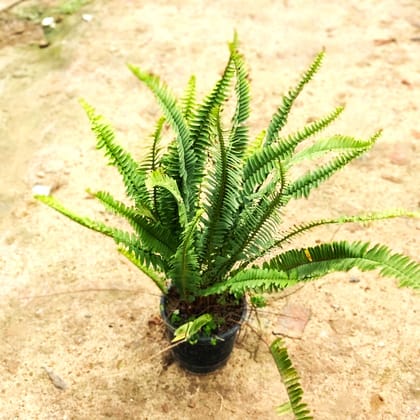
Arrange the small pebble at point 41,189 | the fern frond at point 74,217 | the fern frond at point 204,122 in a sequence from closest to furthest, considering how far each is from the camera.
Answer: the fern frond at point 74,217
the fern frond at point 204,122
the small pebble at point 41,189

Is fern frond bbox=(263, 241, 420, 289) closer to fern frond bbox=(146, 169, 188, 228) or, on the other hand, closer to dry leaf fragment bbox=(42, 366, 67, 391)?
fern frond bbox=(146, 169, 188, 228)

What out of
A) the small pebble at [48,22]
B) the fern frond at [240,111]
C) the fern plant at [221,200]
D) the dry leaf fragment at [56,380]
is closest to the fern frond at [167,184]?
the fern plant at [221,200]

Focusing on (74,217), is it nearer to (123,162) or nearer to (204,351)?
(123,162)

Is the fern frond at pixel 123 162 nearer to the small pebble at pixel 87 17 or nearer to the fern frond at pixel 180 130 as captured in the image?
the fern frond at pixel 180 130

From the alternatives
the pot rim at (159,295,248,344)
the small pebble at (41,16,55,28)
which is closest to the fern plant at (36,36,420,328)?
the pot rim at (159,295,248,344)

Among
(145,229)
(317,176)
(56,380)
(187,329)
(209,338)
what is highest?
(317,176)

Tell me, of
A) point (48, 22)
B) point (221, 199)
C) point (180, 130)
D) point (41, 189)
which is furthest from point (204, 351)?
point (48, 22)

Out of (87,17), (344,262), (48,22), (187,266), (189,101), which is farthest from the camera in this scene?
(87,17)

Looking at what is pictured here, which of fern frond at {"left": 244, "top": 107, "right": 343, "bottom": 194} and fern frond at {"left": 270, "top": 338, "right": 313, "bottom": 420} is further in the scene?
fern frond at {"left": 244, "top": 107, "right": 343, "bottom": 194}

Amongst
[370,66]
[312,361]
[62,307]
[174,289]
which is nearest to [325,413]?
[312,361]
